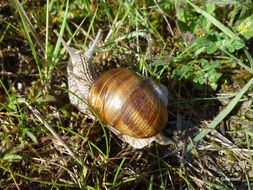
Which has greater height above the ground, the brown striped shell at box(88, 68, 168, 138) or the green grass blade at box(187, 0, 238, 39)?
the green grass blade at box(187, 0, 238, 39)

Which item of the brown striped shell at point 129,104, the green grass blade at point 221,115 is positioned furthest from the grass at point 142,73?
the brown striped shell at point 129,104

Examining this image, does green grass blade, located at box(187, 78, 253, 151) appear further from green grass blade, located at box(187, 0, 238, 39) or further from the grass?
green grass blade, located at box(187, 0, 238, 39)

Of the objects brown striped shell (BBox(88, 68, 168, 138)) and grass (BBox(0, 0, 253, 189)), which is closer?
brown striped shell (BBox(88, 68, 168, 138))

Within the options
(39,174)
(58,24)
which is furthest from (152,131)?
(58,24)

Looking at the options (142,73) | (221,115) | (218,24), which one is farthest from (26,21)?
(221,115)

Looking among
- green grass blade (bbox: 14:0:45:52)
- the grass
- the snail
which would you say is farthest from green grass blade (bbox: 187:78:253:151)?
green grass blade (bbox: 14:0:45:52)

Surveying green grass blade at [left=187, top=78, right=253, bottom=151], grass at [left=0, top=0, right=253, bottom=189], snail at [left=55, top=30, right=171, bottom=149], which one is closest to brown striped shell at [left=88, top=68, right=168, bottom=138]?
snail at [left=55, top=30, right=171, bottom=149]

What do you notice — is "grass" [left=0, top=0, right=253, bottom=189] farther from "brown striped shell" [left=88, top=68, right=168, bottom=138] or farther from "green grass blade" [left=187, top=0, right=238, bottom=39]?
"brown striped shell" [left=88, top=68, right=168, bottom=138]

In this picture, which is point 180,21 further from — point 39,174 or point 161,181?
point 39,174
